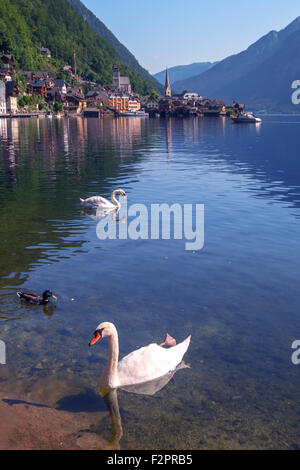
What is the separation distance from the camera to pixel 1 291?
43.9ft

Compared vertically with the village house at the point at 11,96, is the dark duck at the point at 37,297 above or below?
below

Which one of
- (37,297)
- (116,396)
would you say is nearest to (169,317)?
(116,396)

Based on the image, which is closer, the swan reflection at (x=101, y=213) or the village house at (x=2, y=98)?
the swan reflection at (x=101, y=213)

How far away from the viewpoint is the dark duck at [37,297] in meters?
12.4

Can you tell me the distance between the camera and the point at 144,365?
365 inches

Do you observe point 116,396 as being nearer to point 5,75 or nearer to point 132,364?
point 132,364

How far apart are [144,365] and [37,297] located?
4.53 metres

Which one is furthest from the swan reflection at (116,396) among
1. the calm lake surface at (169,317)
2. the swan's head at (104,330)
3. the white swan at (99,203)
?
the white swan at (99,203)

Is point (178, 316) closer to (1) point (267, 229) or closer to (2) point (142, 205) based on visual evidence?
(1) point (267, 229)

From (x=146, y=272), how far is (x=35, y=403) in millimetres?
7284

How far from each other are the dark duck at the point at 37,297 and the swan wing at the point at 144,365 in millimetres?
3849

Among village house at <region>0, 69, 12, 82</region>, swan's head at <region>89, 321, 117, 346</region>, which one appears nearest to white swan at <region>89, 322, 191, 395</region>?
swan's head at <region>89, 321, 117, 346</region>

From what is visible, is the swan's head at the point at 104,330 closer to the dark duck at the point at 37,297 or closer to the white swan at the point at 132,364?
the white swan at the point at 132,364

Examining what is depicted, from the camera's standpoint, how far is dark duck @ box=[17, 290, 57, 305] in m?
12.4
